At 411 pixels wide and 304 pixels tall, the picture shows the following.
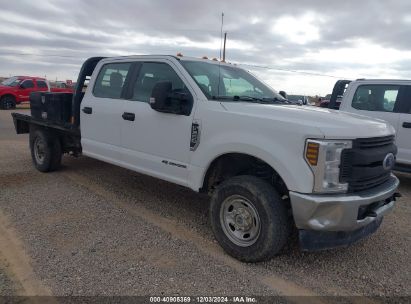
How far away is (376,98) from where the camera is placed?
7336mm

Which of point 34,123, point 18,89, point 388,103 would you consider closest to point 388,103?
point 388,103

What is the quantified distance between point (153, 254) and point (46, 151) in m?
3.76

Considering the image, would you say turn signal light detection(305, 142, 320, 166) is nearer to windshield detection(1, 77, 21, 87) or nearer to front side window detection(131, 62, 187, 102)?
front side window detection(131, 62, 187, 102)

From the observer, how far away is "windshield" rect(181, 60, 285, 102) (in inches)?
171

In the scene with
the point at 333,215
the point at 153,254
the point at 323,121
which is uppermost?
the point at 323,121

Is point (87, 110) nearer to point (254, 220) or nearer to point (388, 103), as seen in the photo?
point (254, 220)

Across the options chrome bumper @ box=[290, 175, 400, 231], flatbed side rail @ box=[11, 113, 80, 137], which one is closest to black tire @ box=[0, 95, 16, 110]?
flatbed side rail @ box=[11, 113, 80, 137]

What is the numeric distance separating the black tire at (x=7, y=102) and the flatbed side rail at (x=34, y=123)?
50.9ft

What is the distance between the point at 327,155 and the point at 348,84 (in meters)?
5.22

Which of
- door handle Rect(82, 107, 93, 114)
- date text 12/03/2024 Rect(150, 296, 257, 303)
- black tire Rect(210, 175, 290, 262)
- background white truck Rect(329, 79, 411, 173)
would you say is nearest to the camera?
date text 12/03/2024 Rect(150, 296, 257, 303)

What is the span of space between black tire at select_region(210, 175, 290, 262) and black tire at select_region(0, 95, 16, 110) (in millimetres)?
20770

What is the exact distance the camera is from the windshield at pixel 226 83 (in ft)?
14.3

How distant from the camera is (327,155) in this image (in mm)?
3178

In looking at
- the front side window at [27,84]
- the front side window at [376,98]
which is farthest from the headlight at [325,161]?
the front side window at [27,84]
